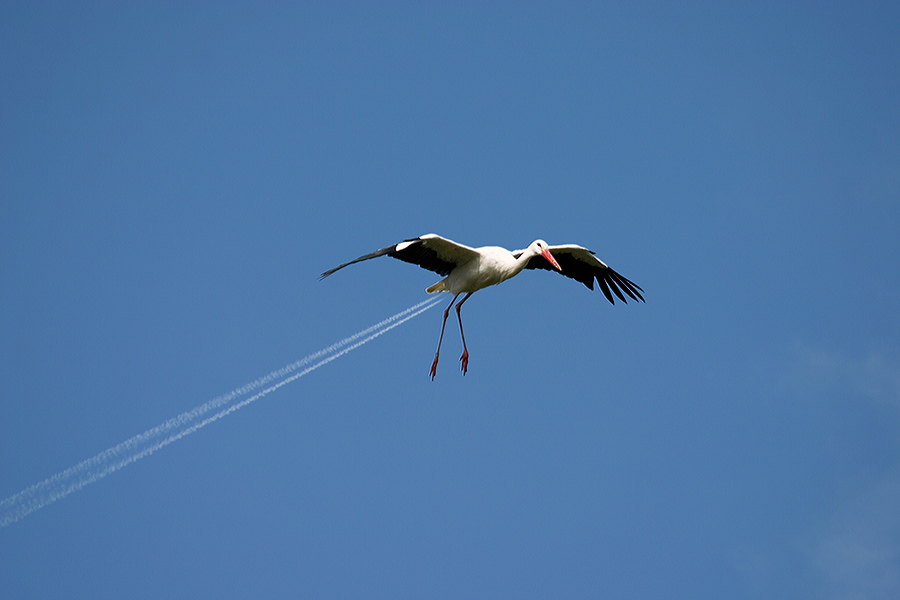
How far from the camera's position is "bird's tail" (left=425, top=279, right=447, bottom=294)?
2483cm

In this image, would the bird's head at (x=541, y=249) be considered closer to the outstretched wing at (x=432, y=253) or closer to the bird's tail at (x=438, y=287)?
the outstretched wing at (x=432, y=253)

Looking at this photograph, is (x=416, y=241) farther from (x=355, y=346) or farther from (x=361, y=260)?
(x=355, y=346)

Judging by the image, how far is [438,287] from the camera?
980 inches

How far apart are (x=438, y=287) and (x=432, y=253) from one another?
1442 millimetres

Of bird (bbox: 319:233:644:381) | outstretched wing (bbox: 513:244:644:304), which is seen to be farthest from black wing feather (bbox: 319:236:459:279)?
outstretched wing (bbox: 513:244:644:304)

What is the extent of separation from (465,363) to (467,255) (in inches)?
130

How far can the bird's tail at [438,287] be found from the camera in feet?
81.5

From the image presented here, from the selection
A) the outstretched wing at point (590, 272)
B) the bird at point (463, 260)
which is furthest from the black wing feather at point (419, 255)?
the outstretched wing at point (590, 272)

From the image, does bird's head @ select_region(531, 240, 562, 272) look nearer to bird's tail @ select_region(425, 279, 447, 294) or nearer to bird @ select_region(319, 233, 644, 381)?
bird @ select_region(319, 233, 644, 381)

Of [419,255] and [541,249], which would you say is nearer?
[419,255]

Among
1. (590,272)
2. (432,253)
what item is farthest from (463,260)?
(590,272)

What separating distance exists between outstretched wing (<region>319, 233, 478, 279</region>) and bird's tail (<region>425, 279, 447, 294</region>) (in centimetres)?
25

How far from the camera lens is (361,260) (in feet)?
69.4

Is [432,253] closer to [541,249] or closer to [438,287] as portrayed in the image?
[438,287]
